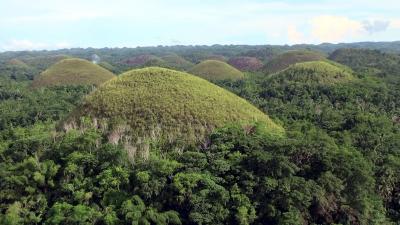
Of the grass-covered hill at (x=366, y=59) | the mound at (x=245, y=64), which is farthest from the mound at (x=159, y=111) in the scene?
the mound at (x=245, y=64)

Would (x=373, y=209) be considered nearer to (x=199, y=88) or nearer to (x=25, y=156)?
(x=199, y=88)

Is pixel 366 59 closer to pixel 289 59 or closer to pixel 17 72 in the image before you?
pixel 289 59

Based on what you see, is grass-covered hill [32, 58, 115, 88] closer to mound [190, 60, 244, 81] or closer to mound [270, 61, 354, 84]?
mound [190, 60, 244, 81]

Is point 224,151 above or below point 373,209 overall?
above

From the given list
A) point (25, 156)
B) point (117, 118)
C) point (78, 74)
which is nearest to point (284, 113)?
point (117, 118)

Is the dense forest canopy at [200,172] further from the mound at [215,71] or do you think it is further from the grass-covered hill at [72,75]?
the mound at [215,71]
